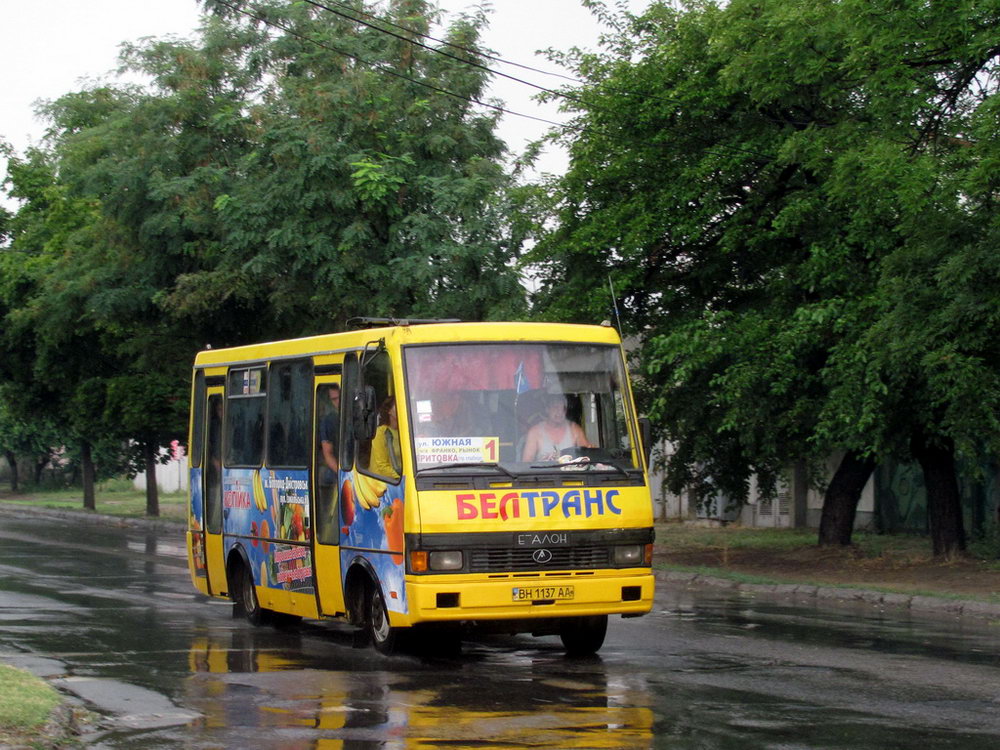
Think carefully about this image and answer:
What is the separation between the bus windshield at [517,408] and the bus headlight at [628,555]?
66 cm

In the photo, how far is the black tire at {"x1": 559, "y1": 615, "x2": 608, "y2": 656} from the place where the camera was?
12.5 meters

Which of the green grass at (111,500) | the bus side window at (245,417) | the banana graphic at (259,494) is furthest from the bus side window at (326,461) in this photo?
the green grass at (111,500)

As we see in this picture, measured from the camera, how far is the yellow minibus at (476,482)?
453 inches

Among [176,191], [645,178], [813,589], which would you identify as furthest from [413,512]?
[176,191]

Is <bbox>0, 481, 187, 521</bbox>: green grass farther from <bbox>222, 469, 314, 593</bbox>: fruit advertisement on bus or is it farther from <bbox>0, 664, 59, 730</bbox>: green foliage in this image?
<bbox>0, 664, 59, 730</bbox>: green foliage

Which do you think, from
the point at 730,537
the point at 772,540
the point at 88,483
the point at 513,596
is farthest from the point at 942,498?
the point at 88,483

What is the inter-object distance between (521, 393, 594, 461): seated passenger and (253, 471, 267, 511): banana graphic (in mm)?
3928

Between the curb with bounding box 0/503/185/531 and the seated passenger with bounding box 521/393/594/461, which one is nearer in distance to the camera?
the seated passenger with bounding box 521/393/594/461

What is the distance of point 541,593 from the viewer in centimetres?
1159

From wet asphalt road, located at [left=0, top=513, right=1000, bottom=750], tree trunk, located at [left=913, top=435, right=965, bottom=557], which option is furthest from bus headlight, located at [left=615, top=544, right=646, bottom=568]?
tree trunk, located at [left=913, top=435, right=965, bottom=557]

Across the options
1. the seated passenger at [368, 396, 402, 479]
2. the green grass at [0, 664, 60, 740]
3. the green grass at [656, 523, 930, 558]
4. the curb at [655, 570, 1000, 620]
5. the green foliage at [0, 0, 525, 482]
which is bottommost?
the curb at [655, 570, 1000, 620]

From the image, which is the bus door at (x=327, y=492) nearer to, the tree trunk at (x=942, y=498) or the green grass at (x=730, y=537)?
the tree trunk at (x=942, y=498)

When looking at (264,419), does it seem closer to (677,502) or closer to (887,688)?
(887,688)

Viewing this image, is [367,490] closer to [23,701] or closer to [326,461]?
[326,461]
